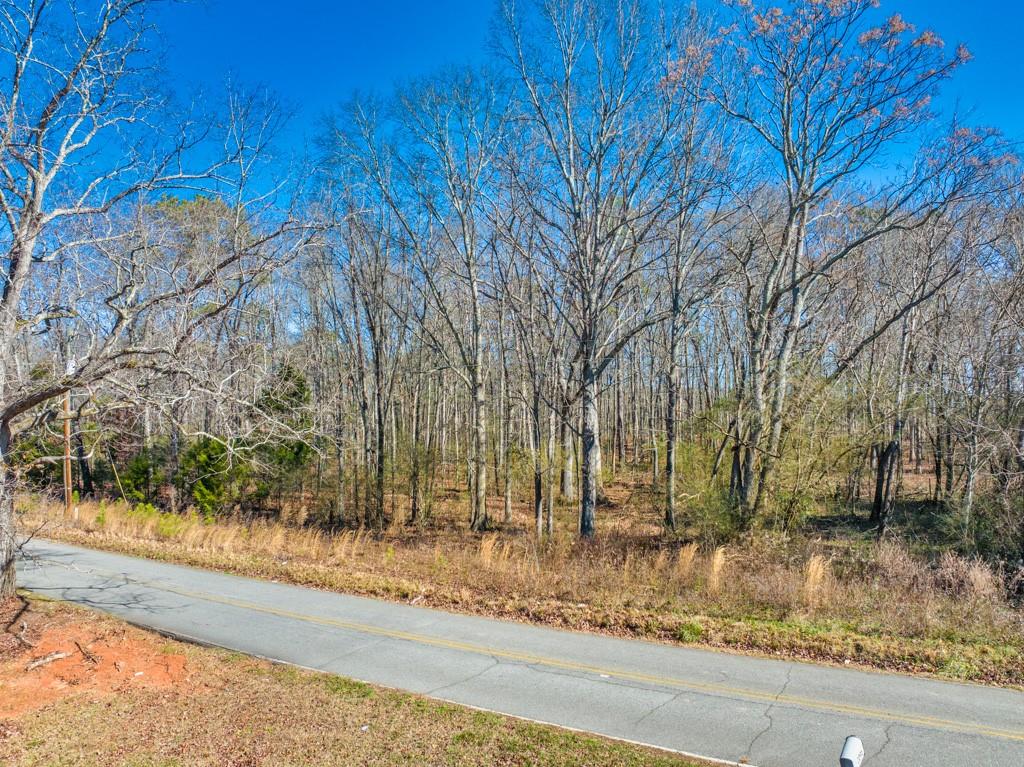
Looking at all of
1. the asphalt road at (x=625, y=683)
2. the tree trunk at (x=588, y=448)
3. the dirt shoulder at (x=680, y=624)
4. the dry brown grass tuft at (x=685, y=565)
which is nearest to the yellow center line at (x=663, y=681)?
the asphalt road at (x=625, y=683)

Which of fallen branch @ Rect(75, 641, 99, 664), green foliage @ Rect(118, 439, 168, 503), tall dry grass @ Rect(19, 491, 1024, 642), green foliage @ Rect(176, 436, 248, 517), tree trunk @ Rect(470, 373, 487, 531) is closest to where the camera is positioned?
fallen branch @ Rect(75, 641, 99, 664)

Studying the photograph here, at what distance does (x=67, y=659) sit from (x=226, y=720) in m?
3.25

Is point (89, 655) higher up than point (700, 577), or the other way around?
point (700, 577)

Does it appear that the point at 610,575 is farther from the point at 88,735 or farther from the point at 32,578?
the point at 32,578

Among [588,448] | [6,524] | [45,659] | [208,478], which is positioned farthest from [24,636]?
[208,478]

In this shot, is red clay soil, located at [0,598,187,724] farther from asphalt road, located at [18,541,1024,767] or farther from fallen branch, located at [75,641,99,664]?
asphalt road, located at [18,541,1024,767]

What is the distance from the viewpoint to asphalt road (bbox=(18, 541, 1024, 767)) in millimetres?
5867

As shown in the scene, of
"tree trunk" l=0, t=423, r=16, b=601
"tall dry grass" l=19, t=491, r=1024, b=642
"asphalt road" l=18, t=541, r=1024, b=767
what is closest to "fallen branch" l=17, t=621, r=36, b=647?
"tree trunk" l=0, t=423, r=16, b=601

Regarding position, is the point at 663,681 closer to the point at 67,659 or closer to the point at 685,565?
the point at 685,565

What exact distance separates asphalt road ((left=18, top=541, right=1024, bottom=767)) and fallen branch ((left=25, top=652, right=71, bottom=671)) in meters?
1.56

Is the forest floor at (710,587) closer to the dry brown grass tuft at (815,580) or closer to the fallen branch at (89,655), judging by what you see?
the dry brown grass tuft at (815,580)

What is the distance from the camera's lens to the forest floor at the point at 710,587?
832cm

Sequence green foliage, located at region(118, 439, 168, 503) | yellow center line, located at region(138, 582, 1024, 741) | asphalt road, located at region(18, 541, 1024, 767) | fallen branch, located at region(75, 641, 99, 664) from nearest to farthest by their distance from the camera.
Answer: asphalt road, located at region(18, 541, 1024, 767)
yellow center line, located at region(138, 582, 1024, 741)
fallen branch, located at region(75, 641, 99, 664)
green foliage, located at region(118, 439, 168, 503)

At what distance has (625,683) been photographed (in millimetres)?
7320
